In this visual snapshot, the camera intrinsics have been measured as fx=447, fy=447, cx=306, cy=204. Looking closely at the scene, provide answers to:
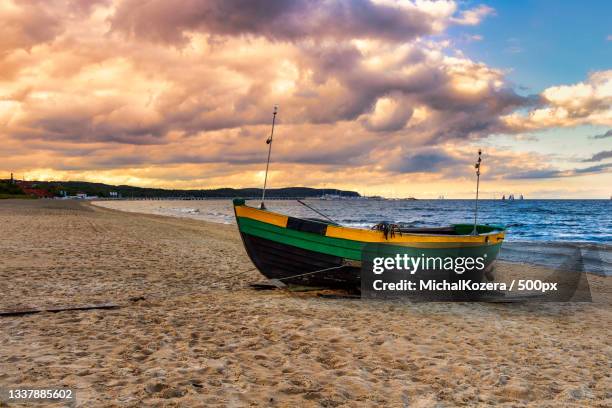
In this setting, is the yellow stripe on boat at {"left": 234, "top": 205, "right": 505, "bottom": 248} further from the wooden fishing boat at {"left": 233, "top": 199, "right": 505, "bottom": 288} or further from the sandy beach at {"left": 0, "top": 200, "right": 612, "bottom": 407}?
the sandy beach at {"left": 0, "top": 200, "right": 612, "bottom": 407}

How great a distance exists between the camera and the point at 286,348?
7059mm

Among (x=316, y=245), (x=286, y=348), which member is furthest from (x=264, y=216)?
(x=286, y=348)

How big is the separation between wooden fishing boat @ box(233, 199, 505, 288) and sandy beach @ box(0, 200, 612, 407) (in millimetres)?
724

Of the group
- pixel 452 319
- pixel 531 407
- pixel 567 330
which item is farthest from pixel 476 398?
pixel 567 330

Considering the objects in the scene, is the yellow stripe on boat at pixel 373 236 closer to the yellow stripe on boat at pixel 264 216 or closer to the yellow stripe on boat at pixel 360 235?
the yellow stripe on boat at pixel 360 235

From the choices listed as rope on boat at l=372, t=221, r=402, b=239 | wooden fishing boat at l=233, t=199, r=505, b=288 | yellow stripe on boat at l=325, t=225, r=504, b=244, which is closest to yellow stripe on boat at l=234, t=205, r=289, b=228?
wooden fishing boat at l=233, t=199, r=505, b=288

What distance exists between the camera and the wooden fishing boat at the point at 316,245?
11102mm

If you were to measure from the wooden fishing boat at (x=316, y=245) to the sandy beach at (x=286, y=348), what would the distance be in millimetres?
724

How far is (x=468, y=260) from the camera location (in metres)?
12.5

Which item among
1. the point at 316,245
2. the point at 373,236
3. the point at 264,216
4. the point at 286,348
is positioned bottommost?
the point at 286,348

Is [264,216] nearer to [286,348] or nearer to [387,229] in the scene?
[387,229]

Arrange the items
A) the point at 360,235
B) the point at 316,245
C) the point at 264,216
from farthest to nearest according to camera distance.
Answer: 1. the point at 264,216
2. the point at 316,245
3. the point at 360,235

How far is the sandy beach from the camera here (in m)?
5.40

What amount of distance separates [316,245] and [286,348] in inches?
172
